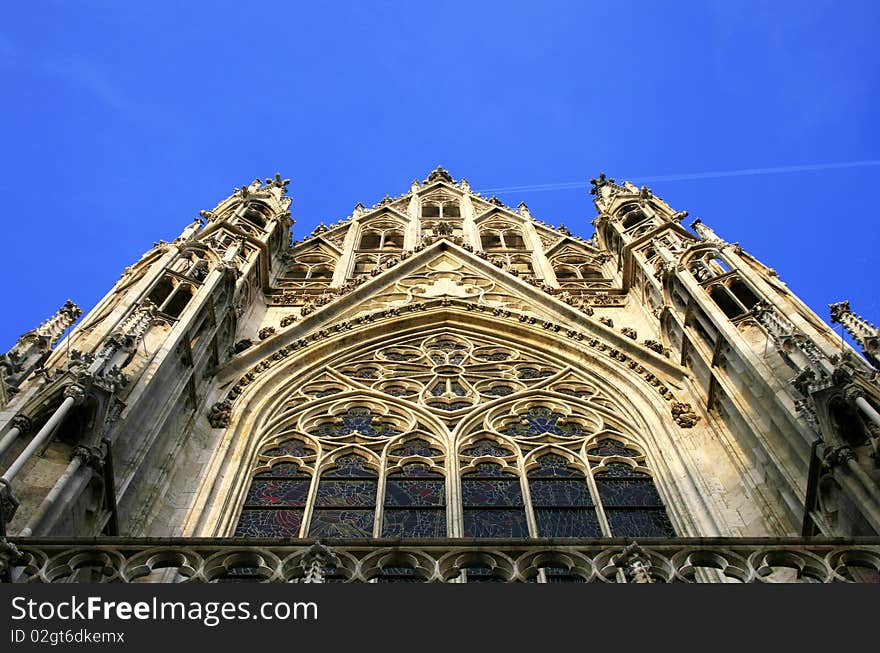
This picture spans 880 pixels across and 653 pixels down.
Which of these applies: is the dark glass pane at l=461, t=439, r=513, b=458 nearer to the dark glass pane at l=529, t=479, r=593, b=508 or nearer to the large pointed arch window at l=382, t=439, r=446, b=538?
the large pointed arch window at l=382, t=439, r=446, b=538

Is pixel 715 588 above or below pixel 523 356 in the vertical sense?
below

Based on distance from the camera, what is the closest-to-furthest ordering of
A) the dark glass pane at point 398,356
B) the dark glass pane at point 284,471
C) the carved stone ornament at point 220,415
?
the dark glass pane at point 284,471
the carved stone ornament at point 220,415
the dark glass pane at point 398,356

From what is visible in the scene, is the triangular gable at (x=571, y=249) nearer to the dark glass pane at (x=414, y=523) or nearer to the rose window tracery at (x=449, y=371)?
the rose window tracery at (x=449, y=371)

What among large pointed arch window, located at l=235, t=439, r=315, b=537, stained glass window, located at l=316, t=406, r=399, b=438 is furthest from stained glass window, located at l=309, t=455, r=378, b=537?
stained glass window, located at l=316, t=406, r=399, b=438

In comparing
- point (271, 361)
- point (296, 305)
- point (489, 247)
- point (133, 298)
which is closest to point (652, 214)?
point (489, 247)

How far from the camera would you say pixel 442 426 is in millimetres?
15797

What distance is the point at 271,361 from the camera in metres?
17.7

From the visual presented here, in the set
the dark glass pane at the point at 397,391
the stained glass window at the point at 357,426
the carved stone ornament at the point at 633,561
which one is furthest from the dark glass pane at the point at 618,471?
the carved stone ornament at the point at 633,561

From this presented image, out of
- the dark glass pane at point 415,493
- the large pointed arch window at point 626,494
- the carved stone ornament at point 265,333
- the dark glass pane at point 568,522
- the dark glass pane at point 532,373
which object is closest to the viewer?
the dark glass pane at point 568,522

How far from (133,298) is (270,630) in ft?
28.3

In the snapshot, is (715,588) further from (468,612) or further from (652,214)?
(652,214)

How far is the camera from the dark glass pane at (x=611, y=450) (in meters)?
15.3

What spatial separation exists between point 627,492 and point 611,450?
128cm

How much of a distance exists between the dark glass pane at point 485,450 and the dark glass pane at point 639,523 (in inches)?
81.9
